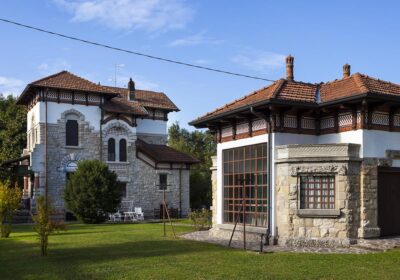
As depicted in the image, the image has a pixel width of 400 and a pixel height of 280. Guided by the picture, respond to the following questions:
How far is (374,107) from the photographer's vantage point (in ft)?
50.4

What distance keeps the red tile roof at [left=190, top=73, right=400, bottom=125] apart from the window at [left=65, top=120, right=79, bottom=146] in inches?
673

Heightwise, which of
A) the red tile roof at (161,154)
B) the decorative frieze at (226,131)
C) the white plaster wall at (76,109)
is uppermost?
the white plaster wall at (76,109)

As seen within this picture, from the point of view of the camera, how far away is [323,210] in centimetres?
1485

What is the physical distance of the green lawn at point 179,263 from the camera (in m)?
10.3

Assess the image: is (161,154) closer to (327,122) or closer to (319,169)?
(327,122)

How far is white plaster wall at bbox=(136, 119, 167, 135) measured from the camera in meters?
38.5

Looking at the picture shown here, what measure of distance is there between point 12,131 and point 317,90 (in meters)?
33.8

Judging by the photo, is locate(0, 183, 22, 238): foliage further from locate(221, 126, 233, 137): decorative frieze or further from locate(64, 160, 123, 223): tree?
locate(64, 160, 123, 223): tree

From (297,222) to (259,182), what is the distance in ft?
7.03

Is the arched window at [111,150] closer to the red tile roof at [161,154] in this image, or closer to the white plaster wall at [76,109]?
the white plaster wall at [76,109]

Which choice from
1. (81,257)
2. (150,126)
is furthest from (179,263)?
(150,126)

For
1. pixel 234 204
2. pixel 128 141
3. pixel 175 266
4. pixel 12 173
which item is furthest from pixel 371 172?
pixel 12 173

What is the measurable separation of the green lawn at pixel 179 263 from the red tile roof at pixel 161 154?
2005cm

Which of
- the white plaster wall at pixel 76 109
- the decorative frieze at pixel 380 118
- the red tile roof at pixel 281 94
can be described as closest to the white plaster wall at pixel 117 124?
the white plaster wall at pixel 76 109
